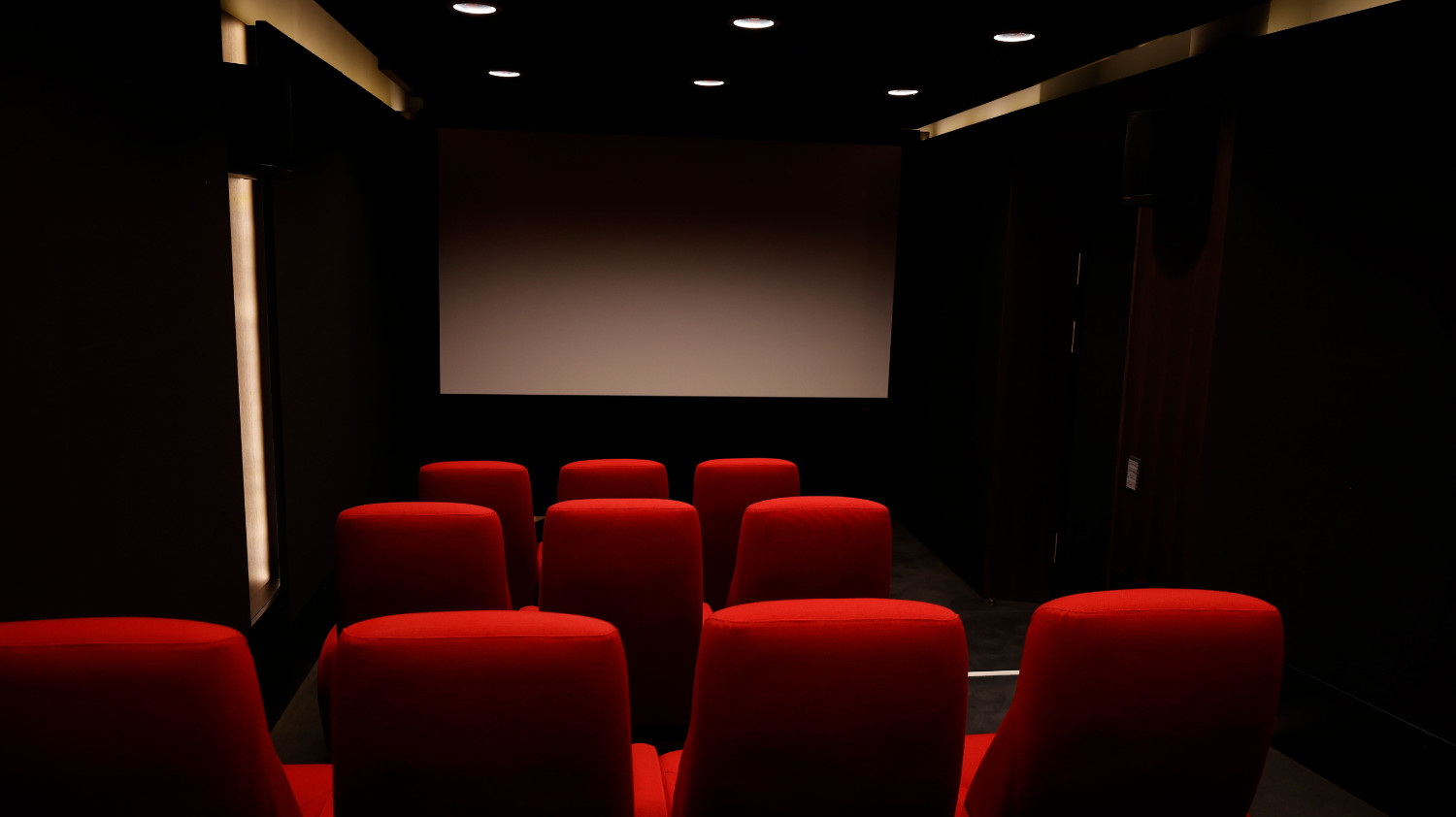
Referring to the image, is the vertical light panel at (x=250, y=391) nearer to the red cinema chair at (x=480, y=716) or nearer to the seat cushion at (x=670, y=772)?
the seat cushion at (x=670, y=772)

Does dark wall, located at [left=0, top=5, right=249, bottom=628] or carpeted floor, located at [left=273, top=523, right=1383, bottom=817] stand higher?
dark wall, located at [left=0, top=5, right=249, bottom=628]

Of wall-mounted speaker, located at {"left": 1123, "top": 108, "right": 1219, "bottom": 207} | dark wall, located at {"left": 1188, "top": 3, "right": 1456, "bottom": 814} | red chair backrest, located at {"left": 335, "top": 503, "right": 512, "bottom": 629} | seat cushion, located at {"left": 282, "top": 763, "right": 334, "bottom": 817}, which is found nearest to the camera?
seat cushion, located at {"left": 282, "top": 763, "right": 334, "bottom": 817}

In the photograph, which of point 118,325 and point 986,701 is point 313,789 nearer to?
point 118,325

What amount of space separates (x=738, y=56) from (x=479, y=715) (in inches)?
145

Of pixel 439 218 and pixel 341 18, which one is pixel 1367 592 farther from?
pixel 439 218

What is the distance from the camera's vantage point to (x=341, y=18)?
12.3ft

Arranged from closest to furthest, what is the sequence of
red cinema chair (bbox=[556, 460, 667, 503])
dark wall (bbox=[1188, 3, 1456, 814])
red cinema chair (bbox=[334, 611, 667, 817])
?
red cinema chair (bbox=[334, 611, 667, 817])
dark wall (bbox=[1188, 3, 1456, 814])
red cinema chair (bbox=[556, 460, 667, 503])

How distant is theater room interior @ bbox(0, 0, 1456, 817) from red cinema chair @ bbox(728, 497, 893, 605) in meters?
0.01

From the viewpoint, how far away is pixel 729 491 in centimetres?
337

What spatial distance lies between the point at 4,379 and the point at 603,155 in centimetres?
448

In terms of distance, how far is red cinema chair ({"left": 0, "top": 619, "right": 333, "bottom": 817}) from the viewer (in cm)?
118

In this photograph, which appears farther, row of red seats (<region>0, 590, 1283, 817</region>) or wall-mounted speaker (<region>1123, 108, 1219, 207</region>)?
wall-mounted speaker (<region>1123, 108, 1219, 207</region>)

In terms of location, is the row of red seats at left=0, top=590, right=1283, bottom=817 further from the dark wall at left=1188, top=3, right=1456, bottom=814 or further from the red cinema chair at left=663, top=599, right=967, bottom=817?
the dark wall at left=1188, top=3, right=1456, bottom=814

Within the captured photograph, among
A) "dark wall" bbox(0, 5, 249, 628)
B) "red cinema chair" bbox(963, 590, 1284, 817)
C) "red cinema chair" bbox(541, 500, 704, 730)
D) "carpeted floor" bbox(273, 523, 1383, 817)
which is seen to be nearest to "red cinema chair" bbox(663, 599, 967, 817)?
"red cinema chair" bbox(963, 590, 1284, 817)
